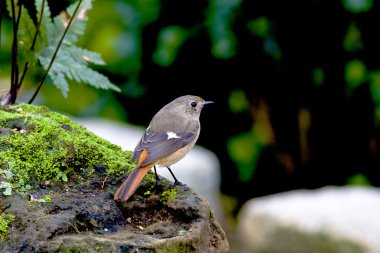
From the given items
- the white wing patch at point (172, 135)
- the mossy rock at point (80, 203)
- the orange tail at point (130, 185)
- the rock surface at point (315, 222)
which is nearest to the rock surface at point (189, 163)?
the rock surface at point (315, 222)

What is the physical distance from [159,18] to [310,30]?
1.53 m

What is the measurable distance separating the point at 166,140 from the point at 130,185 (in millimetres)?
620

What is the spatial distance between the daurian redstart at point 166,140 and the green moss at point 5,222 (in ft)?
1.43

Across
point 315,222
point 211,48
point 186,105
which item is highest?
point 186,105

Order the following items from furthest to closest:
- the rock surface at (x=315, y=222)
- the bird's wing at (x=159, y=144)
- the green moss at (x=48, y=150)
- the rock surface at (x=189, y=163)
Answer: the rock surface at (x=189, y=163) → the rock surface at (x=315, y=222) → the bird's wing at (x=159, y=144) → the green moss at (x=48, y=150)

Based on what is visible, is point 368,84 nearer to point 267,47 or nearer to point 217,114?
point 267,47

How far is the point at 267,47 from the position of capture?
25.9 feet

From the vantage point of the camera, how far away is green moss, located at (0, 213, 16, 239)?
2.83m

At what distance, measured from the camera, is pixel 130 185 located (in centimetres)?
316

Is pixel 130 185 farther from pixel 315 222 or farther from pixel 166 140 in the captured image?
pixel 315 222

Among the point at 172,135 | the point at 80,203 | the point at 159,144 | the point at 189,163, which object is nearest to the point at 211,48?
the point at 189,163

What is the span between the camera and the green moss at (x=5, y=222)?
2.83m

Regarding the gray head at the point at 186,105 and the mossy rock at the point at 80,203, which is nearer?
the mossy rock at the point at 80,203

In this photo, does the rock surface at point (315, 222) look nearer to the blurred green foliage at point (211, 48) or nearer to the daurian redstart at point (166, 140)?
the blurred green foliage at point (211, 48)
